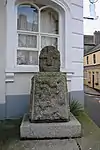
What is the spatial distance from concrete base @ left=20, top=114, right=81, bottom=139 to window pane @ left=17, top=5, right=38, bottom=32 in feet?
11.0

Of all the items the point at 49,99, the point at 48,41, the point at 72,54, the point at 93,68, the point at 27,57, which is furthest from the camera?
the point at 93,68

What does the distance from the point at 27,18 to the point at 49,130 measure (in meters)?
3.81

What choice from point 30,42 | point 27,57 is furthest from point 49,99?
point 30,42

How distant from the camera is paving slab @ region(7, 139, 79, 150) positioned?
3857mm

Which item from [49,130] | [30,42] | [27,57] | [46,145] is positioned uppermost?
[30,42]

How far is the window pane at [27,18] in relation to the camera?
658cm

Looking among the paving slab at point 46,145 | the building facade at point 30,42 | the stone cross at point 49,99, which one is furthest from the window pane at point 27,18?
the paving slab at point 46,145

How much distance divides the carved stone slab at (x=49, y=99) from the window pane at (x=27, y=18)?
2.49 m

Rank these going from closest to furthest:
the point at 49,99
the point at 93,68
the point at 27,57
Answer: the point at 49,99, the point at 27,57, the point at 93,68

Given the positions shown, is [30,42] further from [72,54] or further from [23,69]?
[72,54]

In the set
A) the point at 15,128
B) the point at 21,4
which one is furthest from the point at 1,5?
the point at 15,128

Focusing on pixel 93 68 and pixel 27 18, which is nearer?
pixel 27 18

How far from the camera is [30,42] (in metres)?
6.71

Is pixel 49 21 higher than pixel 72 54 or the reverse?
higher
